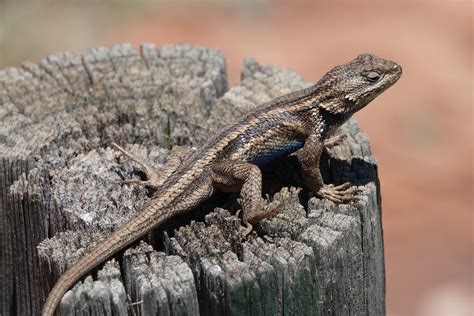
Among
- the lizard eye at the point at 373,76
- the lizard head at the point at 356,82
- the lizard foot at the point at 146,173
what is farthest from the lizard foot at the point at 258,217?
the lizard eye at the point at 373,76

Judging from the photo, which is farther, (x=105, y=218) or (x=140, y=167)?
(x=140, y=167)

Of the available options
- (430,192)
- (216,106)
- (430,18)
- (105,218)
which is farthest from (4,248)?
(430,18)

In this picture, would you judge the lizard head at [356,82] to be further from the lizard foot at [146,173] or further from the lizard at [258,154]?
the lizard foot at [146,173]

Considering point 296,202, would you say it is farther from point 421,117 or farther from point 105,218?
point 421,117

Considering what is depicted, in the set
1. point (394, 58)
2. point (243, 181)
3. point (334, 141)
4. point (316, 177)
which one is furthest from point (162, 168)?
point (394, 58)

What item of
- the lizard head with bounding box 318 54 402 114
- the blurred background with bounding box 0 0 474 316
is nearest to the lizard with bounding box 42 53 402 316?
the lizard head with bounding box 318 54 402 114

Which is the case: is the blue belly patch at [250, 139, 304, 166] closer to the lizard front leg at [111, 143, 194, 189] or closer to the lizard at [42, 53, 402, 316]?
the lizard at [42, 53, 402, 316]

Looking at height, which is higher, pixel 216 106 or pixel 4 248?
pixel 216 106
